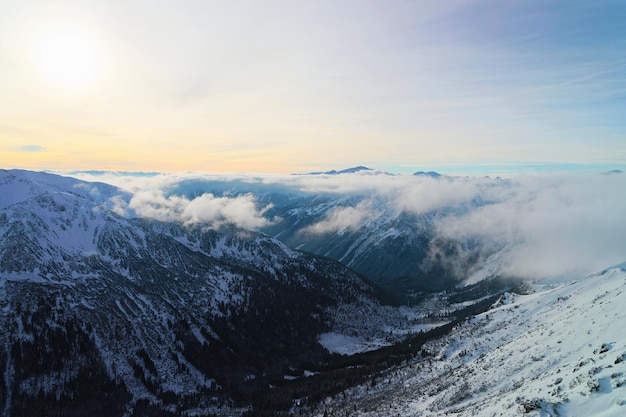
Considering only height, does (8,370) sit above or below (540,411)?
below

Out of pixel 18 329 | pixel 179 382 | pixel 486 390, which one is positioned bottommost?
pixel 179 382

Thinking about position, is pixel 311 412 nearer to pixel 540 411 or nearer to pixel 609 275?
pixel 540 411

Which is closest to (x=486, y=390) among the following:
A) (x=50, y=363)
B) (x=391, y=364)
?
(x=391, y=364)

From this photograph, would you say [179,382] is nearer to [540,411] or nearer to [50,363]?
[50,363]

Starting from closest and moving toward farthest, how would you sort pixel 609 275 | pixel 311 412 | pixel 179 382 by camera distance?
pixel 311 412, pixel 609 275, pixel 179 382

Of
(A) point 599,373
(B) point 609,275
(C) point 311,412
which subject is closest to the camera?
(A) point 599,373

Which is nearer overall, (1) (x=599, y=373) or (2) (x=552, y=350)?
(1) (x=599, y=373)

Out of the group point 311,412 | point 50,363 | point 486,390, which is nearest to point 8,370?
point 50,363
